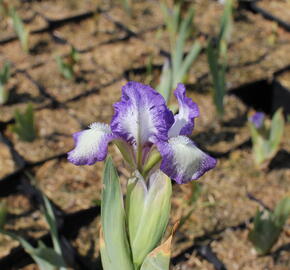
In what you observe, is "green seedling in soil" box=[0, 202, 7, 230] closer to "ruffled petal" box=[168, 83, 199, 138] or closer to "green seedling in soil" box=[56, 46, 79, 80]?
"ruffled petal" box=[168, 83, 199, 138]

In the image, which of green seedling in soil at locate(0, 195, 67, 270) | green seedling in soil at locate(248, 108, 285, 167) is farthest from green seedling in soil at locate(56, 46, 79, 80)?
green seedling in soil at locate(0, 195, 67, 270)

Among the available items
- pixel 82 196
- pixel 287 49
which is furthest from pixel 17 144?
pixel 287 49

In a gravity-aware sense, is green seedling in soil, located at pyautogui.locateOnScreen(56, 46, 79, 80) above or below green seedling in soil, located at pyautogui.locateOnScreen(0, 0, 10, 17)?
below

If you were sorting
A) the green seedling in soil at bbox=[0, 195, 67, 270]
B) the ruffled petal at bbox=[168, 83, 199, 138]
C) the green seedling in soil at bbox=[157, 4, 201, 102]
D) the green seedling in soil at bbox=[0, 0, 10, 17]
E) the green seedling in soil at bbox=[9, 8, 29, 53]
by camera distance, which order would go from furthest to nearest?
the green seedling in soil at bbox=[0, 0, 10, 17] → the green seedling in soil at bbox=[9, 8, 29, 53] → the green seedling in soil at bbox=[157, 4, 201, 102] → the green seedling in soil at bbox=[0, 195, 67, 270] → the ruffled petal at bbox=[168, 83, 199, 138]

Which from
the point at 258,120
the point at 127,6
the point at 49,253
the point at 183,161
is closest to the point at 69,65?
the point at 127,6

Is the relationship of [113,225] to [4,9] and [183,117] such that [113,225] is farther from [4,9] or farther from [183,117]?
[4,9]

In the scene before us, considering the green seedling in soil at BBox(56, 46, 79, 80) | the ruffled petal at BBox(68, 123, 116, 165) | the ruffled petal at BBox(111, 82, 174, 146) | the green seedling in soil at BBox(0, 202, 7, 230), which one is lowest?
the green seedling in soil at BBox(0, 202, 7, 230)
